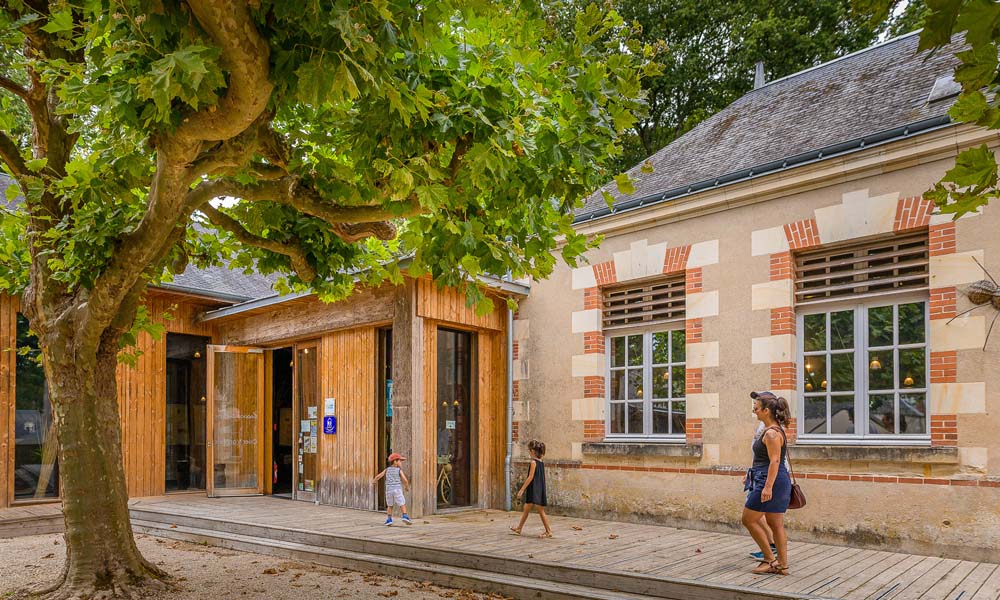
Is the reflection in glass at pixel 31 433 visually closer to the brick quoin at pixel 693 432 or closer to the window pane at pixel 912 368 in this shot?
the brick quoin at pixel 693 432

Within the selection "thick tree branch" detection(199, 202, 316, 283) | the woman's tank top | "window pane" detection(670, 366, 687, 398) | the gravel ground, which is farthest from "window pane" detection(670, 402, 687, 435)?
"thick tree branch" detection(199, 202, 316, 283)

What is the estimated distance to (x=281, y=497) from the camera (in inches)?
484

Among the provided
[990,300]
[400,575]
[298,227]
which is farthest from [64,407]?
[990,300]

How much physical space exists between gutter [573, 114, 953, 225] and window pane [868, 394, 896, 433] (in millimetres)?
2514

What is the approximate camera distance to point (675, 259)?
9156 millimetres

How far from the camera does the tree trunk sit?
585cm

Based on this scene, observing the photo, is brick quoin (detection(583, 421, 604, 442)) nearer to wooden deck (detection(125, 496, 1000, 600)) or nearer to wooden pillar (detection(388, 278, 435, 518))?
wooden deck (detection(125, 496, 1000, 600))

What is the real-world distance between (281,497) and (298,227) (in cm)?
708

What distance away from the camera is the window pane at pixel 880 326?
24.7 feet

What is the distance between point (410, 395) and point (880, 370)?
5.36 meters

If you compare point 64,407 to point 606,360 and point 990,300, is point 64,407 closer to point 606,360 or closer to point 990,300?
point 606,360

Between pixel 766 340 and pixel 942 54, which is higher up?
pixel 942 54

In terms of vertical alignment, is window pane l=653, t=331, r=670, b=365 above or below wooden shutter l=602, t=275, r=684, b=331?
below

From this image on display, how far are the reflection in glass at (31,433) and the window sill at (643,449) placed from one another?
7.70m
